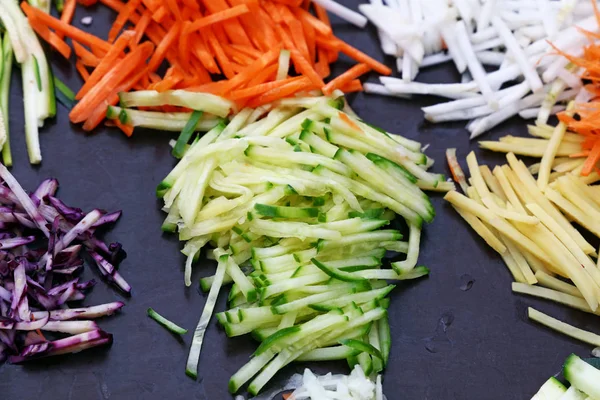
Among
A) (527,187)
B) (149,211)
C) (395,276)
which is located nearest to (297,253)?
(395,276)

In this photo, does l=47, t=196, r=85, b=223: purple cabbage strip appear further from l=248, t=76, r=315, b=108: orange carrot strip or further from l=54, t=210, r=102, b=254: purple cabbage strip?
l=248, t=76, r=315, b=108: orange carrot strip

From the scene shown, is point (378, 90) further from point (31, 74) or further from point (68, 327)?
point (68, 327)

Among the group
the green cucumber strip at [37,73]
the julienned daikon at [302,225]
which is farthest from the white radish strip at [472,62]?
the green cucumber strip at [37,73]

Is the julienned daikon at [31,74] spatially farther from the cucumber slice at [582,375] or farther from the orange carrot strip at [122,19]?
the cucumber slice at [582,375]

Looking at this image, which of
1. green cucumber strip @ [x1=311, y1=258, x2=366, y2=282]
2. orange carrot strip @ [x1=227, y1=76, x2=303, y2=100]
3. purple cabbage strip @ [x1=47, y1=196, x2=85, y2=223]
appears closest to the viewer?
green cucumber strip @ [x1=311, y1=258, x2=366, y2=282]

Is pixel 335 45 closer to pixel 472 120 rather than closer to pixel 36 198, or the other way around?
pixel 472 120

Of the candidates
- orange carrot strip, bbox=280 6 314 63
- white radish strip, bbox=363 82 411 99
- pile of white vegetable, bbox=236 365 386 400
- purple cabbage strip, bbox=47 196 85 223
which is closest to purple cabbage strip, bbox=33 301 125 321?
purple cabbage strip, bbox=47 196 85 223

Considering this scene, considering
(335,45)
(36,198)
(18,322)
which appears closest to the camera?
(18,322)

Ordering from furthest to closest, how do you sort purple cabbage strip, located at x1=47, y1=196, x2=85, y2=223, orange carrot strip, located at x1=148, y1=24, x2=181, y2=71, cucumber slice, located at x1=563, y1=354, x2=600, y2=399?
1. orange carrot strip, located at x1=148, y1=24, x2=181, y2=71
2. purple cabbage strip, located at x1=47, y1=196, x2=85, y2=223
3. cucumber slice, located at x1=563, y1=354, x2=600, y2=399
